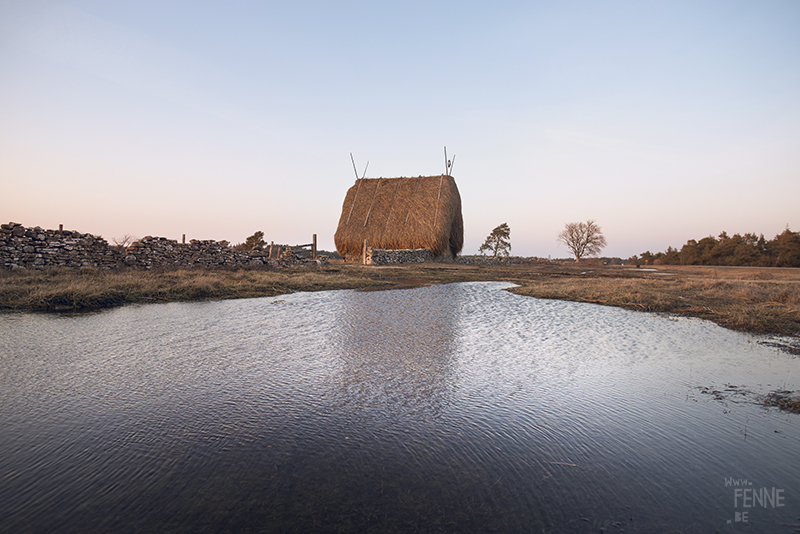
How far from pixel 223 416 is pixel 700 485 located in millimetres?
3349

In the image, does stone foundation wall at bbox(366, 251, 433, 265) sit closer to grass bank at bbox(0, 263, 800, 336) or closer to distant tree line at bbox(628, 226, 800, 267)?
grass bank at bbox(0, 263, 800, 336)

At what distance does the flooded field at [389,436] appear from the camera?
1972mm

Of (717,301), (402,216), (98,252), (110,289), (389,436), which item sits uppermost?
(402,216)

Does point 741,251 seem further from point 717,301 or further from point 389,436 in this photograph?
point 389,436

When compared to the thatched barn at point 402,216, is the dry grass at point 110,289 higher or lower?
lower

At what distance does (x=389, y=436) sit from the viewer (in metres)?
2.75

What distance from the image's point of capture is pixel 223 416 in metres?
3.05

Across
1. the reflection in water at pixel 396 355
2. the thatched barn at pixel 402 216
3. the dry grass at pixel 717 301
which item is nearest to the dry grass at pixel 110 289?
the reflection in water at pixel 396 355

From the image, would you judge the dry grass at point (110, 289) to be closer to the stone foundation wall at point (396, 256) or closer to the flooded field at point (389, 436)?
the flooded field at point (389, 436)

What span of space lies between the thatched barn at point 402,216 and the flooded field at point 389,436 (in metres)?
27.1

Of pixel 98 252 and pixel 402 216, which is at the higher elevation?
pixel 402 216

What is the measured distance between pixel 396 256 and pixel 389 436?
27.2m

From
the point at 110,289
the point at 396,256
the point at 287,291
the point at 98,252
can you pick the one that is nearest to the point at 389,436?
the point at 110,289

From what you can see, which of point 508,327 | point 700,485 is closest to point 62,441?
point 700,485
